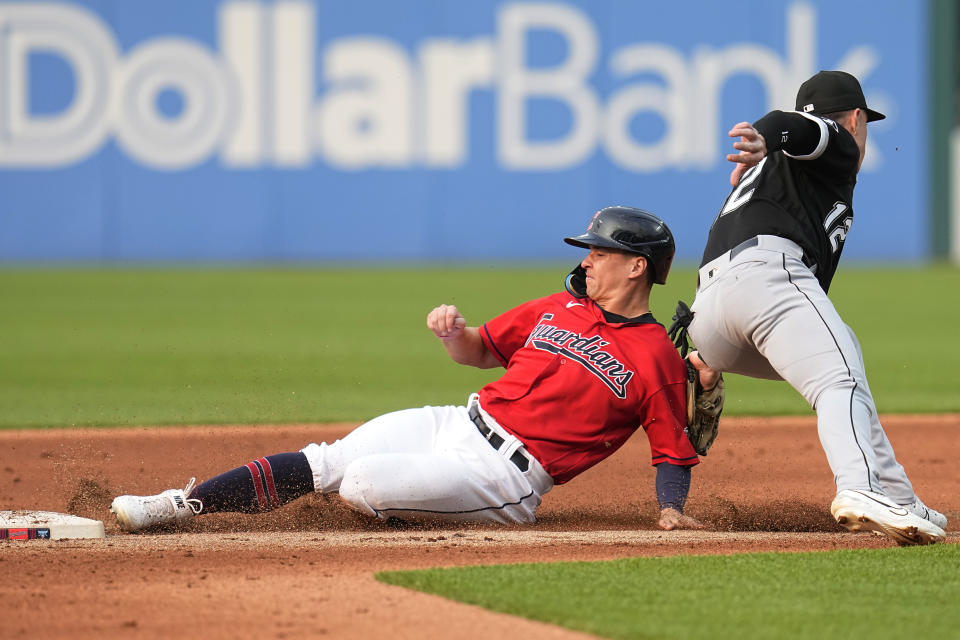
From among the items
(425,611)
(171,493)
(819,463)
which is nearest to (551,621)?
(425,611)

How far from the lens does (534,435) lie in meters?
4.20

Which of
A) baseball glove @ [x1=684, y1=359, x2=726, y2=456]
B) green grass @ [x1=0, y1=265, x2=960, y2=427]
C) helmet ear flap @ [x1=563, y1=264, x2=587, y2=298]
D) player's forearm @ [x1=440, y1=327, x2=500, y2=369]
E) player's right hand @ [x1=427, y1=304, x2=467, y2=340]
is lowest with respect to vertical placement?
green grass @ [x1=0, y1=265, x2=960, y2=427]

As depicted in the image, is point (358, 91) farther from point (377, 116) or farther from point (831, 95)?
point (831, 95)

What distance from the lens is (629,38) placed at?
20.0m

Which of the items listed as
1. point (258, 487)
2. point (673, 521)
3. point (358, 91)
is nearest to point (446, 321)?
point (258, 487)

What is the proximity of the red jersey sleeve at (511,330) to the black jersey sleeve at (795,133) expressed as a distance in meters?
0.98

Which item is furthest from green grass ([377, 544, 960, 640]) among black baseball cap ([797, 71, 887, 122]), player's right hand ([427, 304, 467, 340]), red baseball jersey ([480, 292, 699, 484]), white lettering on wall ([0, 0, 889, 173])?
white lettering on wall ([0, 0, 889, 173])

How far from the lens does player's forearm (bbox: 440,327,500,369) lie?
4.43 meters

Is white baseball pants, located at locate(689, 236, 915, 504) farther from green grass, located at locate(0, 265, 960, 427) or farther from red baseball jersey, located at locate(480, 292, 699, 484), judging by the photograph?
green grass, located at locate(0, 265, 960, 427)

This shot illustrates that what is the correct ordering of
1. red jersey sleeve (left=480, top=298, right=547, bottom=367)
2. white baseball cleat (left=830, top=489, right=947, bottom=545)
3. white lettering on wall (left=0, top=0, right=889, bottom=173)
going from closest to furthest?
white baseball cleat (left=830, top=489, right=947, bottom=545), red jersey sleeve (left=480, top=298, right=547, bottom=367), white lettering on wall (left=0, top=0, right=889, bottom=173)

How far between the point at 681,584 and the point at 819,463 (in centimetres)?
284

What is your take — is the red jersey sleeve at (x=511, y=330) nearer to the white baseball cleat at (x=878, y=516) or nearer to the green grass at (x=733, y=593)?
the green grass at (x=733, y=593)

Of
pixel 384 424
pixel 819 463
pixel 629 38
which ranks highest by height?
pixel 629 38

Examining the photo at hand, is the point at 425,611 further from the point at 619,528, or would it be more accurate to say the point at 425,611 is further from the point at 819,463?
the point at 819,463
